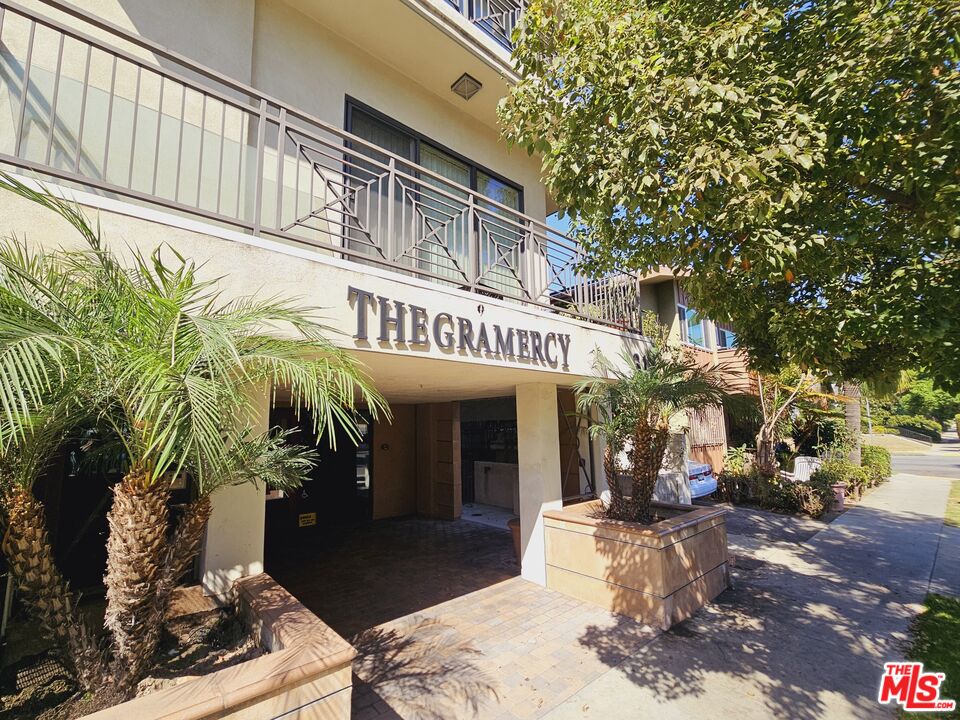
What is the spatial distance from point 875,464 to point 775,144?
19.4 metres

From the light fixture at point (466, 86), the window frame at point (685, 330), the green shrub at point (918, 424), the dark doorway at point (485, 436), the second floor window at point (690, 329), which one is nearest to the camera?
the light fixture at point (466, 86)

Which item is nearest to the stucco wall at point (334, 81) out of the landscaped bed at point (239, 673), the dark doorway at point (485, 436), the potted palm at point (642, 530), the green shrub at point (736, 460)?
the potted palm at point (642, 530)

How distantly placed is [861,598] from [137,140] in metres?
10.3

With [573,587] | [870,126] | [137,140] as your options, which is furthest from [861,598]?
[137,140]

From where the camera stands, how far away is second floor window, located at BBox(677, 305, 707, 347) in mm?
17047

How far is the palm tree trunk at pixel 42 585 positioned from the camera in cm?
242

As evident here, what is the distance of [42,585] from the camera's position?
8.19 ft

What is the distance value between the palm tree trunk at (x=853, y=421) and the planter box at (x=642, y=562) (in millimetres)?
11940

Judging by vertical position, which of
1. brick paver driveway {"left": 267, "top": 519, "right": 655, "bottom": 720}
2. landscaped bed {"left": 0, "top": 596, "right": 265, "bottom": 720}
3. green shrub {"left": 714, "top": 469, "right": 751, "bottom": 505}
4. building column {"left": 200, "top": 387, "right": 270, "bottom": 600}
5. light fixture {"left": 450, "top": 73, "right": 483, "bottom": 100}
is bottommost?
Answer: brick paver driveway {"left": 267, "top": 519, "right": 655, "bottom": 720}

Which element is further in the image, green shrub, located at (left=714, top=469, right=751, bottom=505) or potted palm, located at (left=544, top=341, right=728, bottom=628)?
green shrub, located at (left=714, top=469, right=751, bottom=505)

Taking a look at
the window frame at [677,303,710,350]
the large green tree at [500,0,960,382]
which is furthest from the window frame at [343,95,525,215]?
the window frame at [677,303,710,350]

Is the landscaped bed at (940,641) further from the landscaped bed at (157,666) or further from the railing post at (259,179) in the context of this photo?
the railing post at (259,179)

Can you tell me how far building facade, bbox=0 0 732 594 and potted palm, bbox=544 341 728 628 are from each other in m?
0.50

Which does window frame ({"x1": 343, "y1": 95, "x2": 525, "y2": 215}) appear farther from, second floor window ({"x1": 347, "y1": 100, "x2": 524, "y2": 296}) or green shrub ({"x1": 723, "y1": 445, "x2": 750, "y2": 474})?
green shrub ({"x1": 723, "y1": 445, "x2": 750, "y2": 474})
